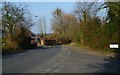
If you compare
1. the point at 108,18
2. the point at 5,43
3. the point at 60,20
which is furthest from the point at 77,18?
the point at 60,20

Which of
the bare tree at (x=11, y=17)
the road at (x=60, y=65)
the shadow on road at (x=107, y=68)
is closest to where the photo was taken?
the shadow on road at (x=107, y=68)

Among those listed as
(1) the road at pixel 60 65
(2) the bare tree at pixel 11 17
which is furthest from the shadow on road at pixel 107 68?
(2) the bare tree at pixel 11 17

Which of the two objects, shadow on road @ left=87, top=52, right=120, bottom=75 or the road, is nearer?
shadow on road @ left=87, top=52, right=120, bottom=75

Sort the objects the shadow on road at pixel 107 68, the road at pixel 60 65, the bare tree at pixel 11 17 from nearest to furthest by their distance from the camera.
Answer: the shadow on road at pixel 107 68, the road at pixel 60 65, the bare tree at pixel 11 17

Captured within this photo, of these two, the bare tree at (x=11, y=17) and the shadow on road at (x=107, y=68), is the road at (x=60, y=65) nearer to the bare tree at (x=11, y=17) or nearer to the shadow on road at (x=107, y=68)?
the shadow on road at (x=107, y=68)

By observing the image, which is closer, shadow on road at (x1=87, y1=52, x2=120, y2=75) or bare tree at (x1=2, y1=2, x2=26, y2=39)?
shadow on road at (x1=87, y1=52, x2=120, y2=75)

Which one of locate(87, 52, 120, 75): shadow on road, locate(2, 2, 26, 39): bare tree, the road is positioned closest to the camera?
locate(87, 52, 120, 75): shadow on road

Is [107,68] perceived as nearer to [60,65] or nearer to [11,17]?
[60,65]

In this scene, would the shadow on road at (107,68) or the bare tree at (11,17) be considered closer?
the shadow on road at (107,68)

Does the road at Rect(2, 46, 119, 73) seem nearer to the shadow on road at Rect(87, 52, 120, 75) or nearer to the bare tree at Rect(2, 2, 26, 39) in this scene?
the shadow on road at Rect(87, 52, 120, 75)

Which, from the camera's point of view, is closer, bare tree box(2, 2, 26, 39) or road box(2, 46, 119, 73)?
road box(2, 46, 119, 73)

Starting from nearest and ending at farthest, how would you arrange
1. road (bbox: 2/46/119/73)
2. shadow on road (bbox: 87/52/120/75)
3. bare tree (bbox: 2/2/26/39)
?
shadow on road (bbox: 87/52/120/75), road (bbox: 2/46/119/73), bare tree (bbox: 2/2/26/39)

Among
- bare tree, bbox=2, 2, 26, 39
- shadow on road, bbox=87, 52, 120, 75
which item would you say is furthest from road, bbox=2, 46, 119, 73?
bare tree, bbox=2, 2, 26, 39

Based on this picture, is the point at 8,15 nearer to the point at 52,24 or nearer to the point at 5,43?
the point at 5,43
